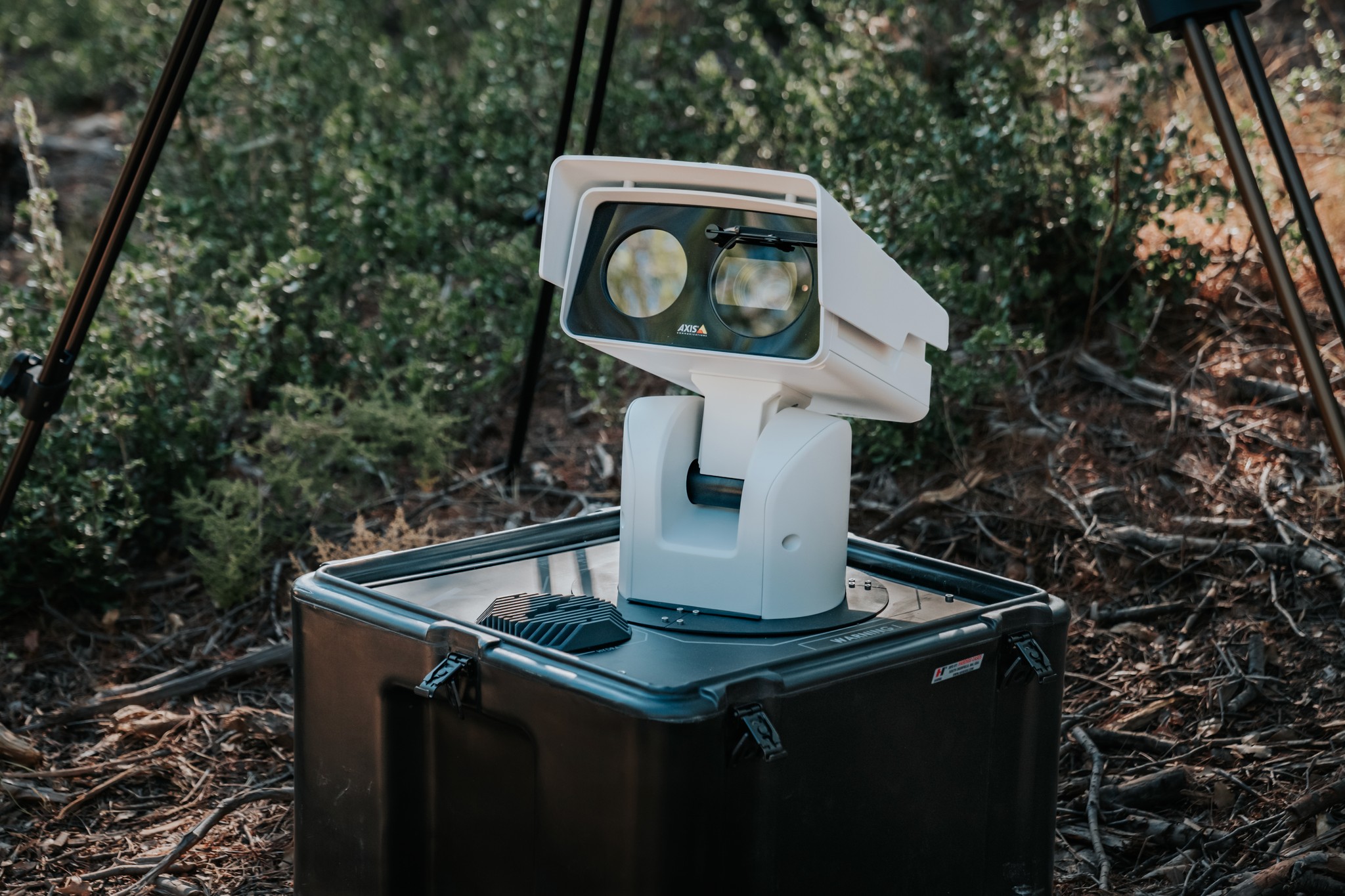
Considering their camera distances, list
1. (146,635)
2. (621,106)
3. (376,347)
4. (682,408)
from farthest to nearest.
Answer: (621,106)
(376,347)
(146,635)
(682,408)

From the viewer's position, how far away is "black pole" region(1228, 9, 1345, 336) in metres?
1.45

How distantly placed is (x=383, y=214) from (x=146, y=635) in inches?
65.5

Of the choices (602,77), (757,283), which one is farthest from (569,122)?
(757,283)

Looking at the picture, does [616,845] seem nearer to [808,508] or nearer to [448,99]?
[808,508]

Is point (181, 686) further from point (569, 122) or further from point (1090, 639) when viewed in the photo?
point (1090, 639)

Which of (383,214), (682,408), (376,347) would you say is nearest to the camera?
(682,408)

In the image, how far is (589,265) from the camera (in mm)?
1851

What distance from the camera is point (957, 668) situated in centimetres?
168

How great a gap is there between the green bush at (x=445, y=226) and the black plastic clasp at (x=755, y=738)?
5.87 feet

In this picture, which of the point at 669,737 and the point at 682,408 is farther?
the point at 682,408

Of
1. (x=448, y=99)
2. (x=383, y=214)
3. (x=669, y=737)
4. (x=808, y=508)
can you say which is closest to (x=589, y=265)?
(x=808, y=508)

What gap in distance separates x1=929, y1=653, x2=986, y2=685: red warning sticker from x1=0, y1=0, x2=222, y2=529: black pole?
1561mm

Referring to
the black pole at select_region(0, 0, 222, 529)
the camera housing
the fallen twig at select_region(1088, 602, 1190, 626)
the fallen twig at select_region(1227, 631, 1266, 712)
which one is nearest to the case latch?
the camera housing

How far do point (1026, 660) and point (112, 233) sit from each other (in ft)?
5.69
